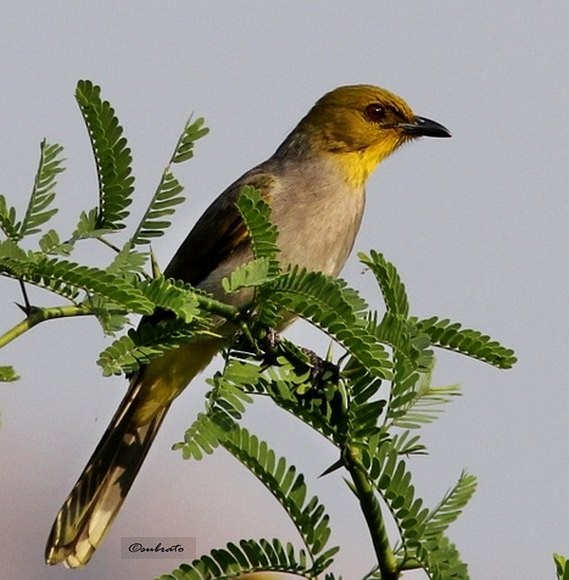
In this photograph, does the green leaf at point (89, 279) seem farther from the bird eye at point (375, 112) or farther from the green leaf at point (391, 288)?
the bird eye at point (375, 112)

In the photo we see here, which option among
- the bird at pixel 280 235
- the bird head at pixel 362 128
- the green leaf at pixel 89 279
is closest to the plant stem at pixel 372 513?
the green leaf at pixel 89 279

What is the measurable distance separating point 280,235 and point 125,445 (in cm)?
125

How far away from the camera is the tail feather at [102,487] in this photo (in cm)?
438

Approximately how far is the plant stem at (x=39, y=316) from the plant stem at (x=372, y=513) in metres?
0.57

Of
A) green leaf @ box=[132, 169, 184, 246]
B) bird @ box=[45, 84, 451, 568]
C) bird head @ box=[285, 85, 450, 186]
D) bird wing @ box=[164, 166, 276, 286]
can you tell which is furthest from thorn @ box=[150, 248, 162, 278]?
bird head @ box=[285, 85, 450, 186]

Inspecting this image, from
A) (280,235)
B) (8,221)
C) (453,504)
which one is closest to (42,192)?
(8,221)

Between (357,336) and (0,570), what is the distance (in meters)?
2.13

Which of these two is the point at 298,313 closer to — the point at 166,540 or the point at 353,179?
the point at 166,540

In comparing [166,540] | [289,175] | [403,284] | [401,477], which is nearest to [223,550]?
[401,477]

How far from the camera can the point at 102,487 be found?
4.93 m

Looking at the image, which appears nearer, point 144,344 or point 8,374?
point 8,374

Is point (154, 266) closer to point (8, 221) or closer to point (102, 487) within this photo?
point (8, 221)

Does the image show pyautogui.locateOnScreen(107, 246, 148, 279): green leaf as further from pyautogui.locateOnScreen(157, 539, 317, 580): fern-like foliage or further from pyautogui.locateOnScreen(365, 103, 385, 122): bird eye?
pyautogui.locateOnScreen(365, 103, 385, 122): bird eye

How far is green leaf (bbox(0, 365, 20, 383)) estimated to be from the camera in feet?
6.55
